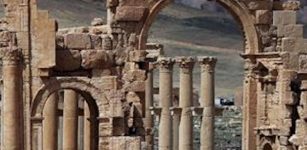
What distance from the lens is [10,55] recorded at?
25.9m

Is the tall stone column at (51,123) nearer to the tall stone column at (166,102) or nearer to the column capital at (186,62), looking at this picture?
the tall stone column at (166,102)

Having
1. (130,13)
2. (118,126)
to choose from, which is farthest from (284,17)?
(118,126)

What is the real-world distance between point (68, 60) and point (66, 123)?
483 centimetres

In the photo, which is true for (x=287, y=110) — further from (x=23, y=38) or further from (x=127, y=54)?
(x=23, y=38)

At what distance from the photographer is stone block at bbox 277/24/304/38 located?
106 ft

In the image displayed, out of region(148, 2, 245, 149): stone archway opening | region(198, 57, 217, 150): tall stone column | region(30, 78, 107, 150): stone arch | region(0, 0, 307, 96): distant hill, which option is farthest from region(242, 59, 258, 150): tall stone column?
region(0, 0, 307, 96): distant hill

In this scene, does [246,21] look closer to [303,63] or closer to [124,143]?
[303,63]

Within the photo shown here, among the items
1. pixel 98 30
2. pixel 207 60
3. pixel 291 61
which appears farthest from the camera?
pixel 207 60

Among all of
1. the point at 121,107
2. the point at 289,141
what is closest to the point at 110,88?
the point at 121,107

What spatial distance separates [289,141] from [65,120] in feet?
19.4

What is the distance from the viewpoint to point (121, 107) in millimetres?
26828

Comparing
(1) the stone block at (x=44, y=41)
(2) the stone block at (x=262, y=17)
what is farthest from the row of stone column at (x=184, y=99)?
(1) the stone block at (x=44, y=41)

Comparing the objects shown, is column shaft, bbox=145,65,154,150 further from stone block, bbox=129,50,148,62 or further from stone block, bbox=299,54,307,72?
Answer: stone block, bbox=299,54,307,72

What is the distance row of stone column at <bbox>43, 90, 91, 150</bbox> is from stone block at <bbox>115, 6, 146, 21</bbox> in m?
2.47
